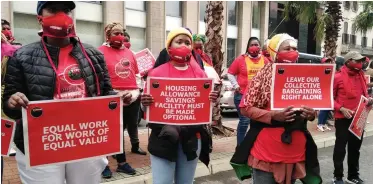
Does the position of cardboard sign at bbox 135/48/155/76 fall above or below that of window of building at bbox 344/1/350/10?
below

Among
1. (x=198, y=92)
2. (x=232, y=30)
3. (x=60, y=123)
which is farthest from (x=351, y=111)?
(x=232, y=30)

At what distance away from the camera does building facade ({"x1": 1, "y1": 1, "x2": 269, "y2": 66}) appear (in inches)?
610

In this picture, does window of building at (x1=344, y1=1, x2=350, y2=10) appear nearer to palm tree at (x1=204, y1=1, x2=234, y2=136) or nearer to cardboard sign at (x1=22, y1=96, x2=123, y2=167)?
palm tree at (x1=204, y1=1, x2=234, y2=136)

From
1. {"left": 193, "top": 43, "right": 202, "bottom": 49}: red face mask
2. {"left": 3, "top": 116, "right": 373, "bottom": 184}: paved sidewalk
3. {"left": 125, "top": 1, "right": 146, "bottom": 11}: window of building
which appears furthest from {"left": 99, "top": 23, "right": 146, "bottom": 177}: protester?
{"left": 125, "top": 1, "right": 146, "bottom": 11}: window of building

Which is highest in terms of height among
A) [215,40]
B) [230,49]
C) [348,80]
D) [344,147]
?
[230,49]

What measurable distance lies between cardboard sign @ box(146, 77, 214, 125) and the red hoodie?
257 cm

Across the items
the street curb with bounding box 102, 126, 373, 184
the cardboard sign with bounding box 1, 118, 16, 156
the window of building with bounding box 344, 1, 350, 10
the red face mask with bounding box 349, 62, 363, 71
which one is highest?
the window of building with bounding box 344, 1, 350, 10

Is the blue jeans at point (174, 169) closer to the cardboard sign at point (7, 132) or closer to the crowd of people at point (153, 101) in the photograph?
the crowd of people at point (153, 101)

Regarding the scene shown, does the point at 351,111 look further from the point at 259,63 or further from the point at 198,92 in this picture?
the point at 198,92

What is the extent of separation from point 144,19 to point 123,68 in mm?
15453

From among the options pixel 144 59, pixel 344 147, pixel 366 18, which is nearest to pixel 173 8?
pixel 366 18

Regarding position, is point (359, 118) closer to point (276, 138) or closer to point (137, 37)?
point (276, 138)

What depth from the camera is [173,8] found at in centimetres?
2169

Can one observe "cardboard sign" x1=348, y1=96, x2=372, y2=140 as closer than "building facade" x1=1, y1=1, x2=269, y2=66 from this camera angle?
Yes
